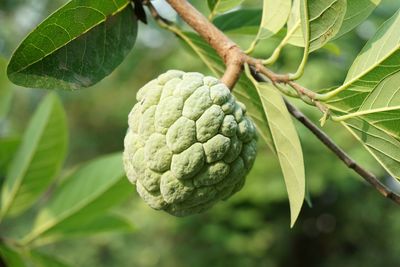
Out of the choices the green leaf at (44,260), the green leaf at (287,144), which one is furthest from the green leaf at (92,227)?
the green leaf at (287,144)

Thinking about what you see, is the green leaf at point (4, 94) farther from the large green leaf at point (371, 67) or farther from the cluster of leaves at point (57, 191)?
the large green leaf at point (371, 67)

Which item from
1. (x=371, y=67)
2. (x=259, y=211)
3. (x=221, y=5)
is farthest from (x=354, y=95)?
(x=259, y=211)

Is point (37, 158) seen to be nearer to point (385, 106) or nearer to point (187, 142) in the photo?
point (187, 142)

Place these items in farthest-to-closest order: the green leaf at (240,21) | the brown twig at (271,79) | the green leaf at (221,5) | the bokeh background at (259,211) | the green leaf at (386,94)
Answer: the bokeh background at (259,211), the green leaf at (240,21), the green leaf at (221,5), the brown twig at (271,79), the green leaf at (386,94)

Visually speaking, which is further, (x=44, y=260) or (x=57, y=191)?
(x=57, y=191)

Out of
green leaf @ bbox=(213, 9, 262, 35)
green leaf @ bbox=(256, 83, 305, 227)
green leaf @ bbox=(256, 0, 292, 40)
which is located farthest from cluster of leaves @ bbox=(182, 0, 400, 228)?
green leaf @ bbox=(213, 9, 262, 35)
